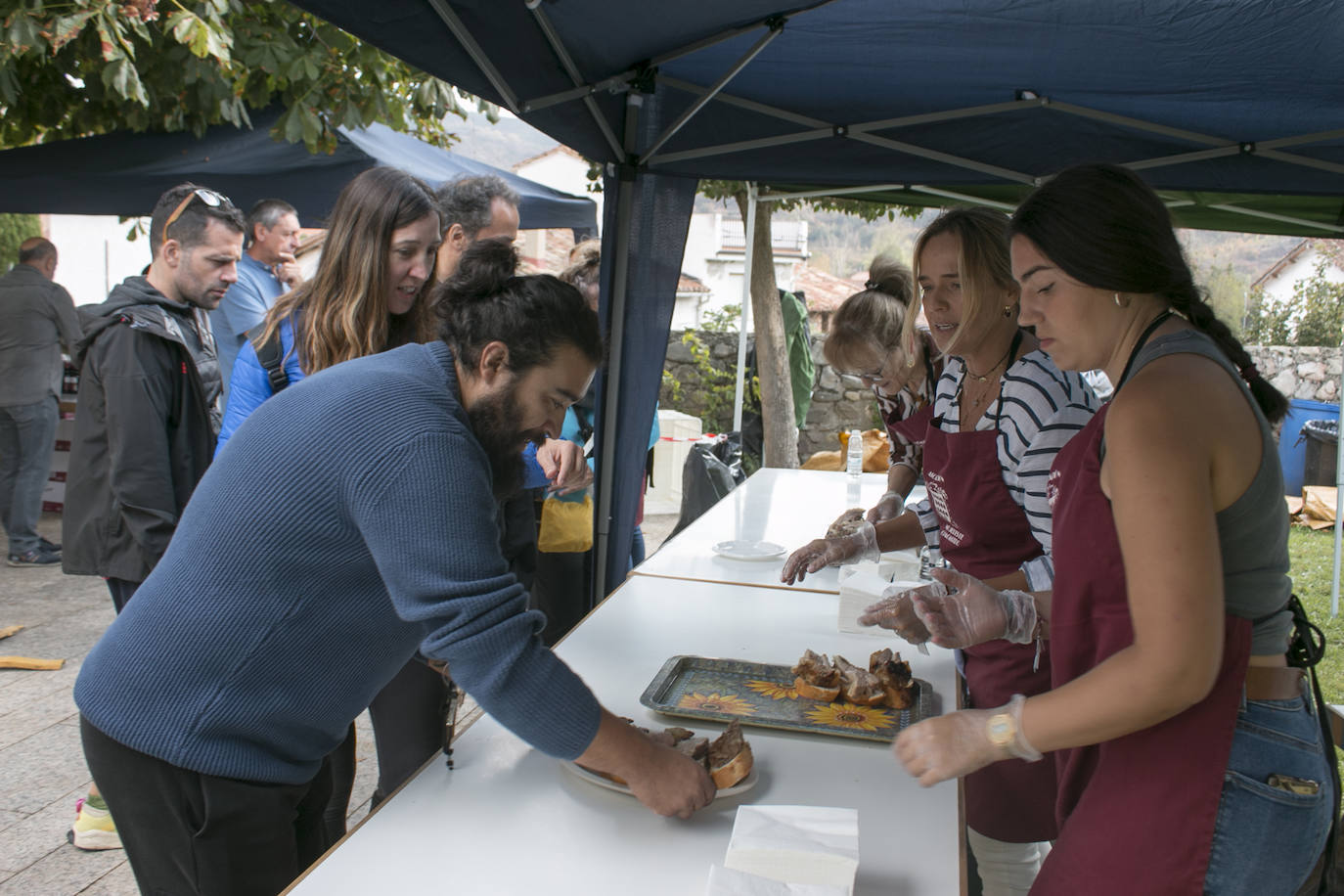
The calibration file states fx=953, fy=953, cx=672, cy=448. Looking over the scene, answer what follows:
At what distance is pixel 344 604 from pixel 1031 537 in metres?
1.45

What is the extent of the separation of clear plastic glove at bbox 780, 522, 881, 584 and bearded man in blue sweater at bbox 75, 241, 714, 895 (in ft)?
4.03

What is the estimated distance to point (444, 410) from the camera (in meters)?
1.23

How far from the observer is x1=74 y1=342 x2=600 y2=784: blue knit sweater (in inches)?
46.1

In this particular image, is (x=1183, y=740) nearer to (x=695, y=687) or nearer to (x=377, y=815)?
(x=695, y=687)

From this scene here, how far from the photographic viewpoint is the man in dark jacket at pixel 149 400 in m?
2.54

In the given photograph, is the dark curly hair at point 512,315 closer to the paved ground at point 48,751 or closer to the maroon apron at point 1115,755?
the maroon apron at point 1115,755

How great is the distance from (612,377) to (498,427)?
217cm

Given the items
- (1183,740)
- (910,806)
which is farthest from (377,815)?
(1183,740)

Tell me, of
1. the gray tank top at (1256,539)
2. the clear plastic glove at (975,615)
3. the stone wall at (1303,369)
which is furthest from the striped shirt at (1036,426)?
the stone wall at (1303,369)

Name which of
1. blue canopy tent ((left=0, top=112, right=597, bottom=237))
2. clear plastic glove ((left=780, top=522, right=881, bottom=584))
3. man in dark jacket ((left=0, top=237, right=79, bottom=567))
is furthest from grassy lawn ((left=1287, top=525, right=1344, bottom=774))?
man in dark jacket ((left=0, top=237, right=79, bottom=567))

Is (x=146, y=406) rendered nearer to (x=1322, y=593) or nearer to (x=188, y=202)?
(x=188, y=202)

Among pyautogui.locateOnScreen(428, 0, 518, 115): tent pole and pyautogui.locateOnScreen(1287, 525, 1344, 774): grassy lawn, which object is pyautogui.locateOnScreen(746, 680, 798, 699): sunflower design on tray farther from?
pyautogui.locateOnScreen(1287, 525, 1344, 774): grassy lawn

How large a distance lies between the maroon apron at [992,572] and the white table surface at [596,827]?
23 cm

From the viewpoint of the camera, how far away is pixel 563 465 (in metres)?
2.83
